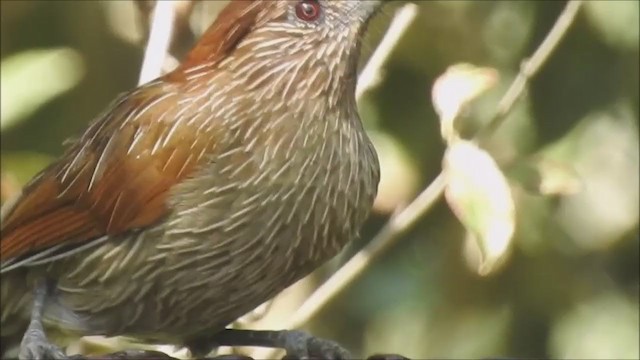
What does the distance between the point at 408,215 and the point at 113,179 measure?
0.48m

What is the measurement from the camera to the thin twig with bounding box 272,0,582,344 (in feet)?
4.97

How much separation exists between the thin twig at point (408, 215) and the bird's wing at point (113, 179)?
16.3 inches

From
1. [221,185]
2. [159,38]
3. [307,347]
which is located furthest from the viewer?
[159,38]

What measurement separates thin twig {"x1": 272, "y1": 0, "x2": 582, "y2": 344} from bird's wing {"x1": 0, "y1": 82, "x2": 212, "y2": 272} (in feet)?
1.36

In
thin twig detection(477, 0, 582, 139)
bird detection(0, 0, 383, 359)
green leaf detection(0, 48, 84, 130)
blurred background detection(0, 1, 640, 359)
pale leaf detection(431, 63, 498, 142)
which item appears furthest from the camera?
blurred background detection(0, 1, 640, 359)

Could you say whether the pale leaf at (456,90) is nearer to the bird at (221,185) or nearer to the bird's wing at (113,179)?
the bird at (221,185)

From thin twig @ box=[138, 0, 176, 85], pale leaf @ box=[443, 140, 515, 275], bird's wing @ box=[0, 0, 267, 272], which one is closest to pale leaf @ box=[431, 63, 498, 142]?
pale leaf @ box=[443, 140, 515, 275]

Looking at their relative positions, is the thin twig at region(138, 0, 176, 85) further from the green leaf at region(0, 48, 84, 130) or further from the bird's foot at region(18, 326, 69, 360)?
the bird's foot at region(18, 326, 69, 360)

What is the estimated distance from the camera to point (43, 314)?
4.06 ft

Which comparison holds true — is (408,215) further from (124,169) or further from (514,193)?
(124,169)

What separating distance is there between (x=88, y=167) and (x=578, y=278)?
88cm

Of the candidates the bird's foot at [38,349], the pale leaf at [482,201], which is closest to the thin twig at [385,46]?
the pale leaf at [482,201]

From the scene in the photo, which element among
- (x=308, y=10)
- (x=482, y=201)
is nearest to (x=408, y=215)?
(x=482, y=201)

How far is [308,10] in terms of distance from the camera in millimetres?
1146
